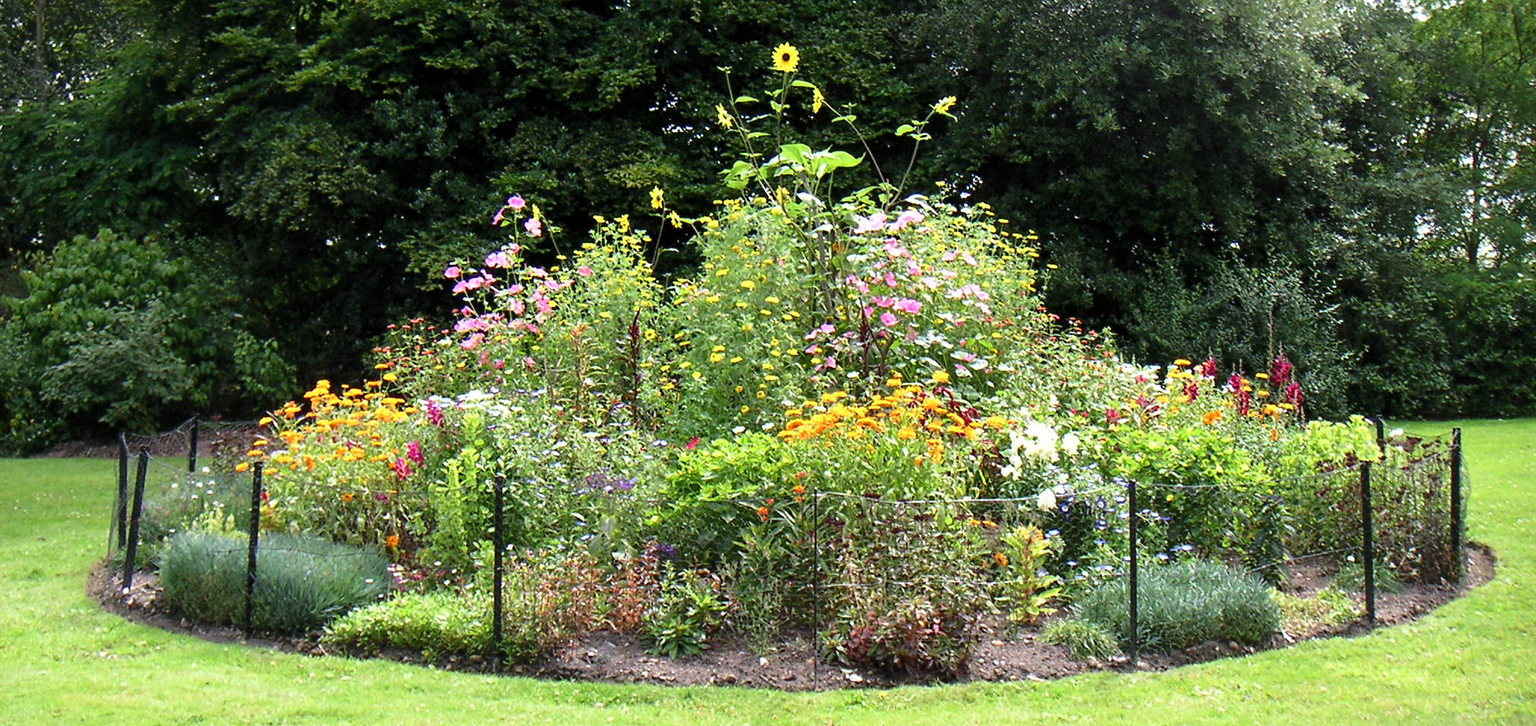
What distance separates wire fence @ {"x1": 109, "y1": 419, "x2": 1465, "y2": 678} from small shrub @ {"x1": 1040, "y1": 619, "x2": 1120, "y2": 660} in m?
0.11

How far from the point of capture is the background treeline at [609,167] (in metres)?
14.5

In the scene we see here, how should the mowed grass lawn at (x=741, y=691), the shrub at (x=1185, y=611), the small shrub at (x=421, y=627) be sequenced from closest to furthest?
the mowed grass lawn at (x=741, y=691) < the small shrub at (x=421, y=627) < the shrub at (x=1185, y=611)

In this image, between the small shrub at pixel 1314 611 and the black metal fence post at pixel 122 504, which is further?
the black metal fence post at pixel 122 504

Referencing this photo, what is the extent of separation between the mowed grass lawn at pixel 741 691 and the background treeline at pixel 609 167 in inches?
365

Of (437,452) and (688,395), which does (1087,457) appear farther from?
(437,452)

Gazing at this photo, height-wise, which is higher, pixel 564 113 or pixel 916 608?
pixel 564 113

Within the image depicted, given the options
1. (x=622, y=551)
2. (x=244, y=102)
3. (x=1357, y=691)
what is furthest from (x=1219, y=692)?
(x=244, y=102)

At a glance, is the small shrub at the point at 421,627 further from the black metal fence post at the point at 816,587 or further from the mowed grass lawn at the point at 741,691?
the black metal fence post at the point at 816,587

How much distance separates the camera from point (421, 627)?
17.1 ft

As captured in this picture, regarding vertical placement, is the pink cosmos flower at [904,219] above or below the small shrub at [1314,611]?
above

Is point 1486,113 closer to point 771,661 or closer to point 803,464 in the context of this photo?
point 803,464

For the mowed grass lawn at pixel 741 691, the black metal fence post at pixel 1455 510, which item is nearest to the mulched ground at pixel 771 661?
the mowed grass lawn at pixel 741 691

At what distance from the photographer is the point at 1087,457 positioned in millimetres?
6340

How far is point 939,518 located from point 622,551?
4.95ft
